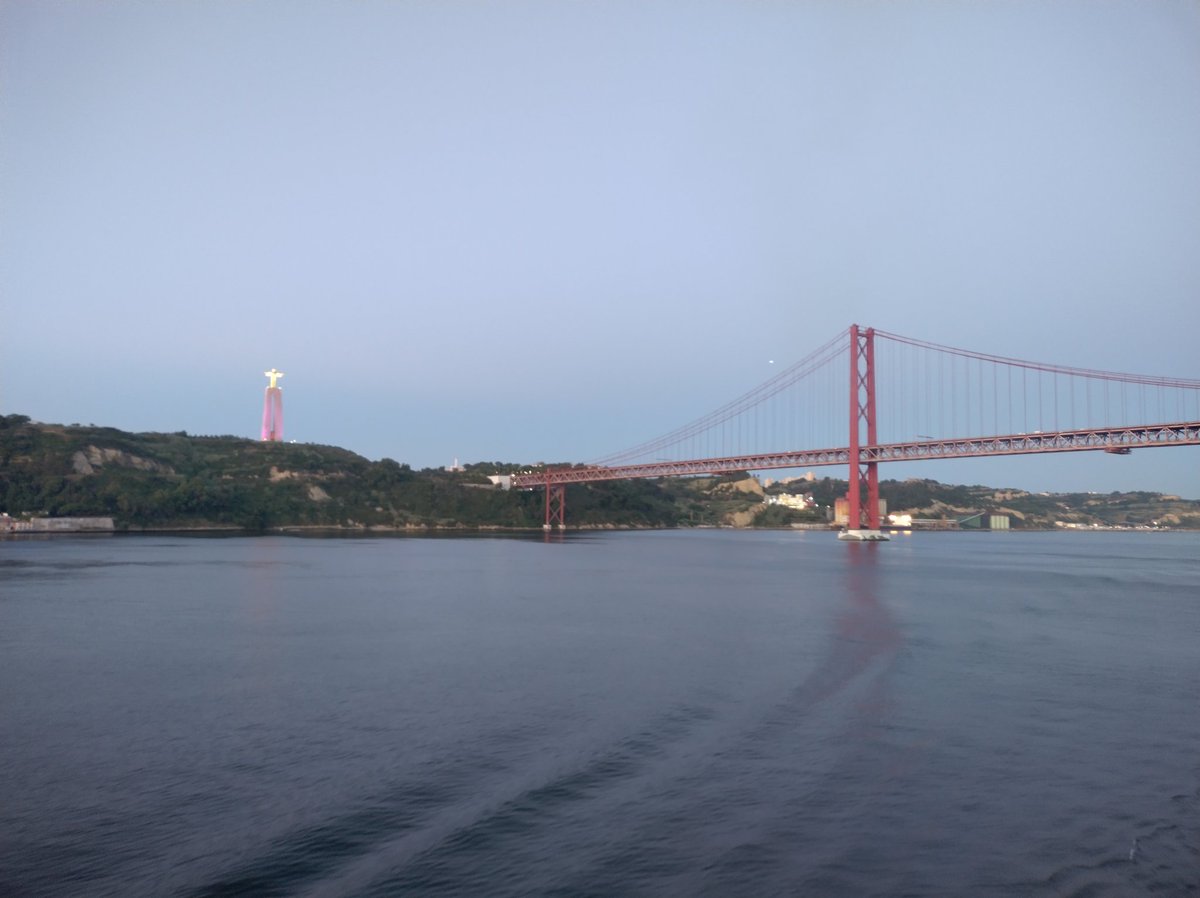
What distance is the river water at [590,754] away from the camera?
4504 millimetres

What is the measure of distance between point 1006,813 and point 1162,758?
204 cm

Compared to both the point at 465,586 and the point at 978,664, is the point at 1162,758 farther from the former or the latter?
the point at 465,586

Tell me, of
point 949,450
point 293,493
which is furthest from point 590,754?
point 293,493

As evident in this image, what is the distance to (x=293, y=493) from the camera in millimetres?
56312

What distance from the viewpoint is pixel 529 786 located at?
18.6ft

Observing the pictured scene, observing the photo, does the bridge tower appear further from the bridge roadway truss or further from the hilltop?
the hilltop

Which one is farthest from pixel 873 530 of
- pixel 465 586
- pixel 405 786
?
pixel 405 786

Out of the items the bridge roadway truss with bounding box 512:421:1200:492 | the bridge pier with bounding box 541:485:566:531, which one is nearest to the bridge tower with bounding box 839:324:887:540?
the bridge roadway truss with bounding box 512:421:1200:492

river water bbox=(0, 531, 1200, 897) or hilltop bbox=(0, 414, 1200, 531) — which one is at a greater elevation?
hilltop bbox=(0, 414, 1200, 531)

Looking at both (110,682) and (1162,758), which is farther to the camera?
(110,682)

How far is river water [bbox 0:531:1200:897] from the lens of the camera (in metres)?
4.50

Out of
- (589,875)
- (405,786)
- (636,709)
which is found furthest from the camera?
(636,709)

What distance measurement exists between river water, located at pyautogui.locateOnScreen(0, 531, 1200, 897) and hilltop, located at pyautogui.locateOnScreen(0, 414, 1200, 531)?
3546 cm

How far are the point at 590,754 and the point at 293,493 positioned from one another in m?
53.5
